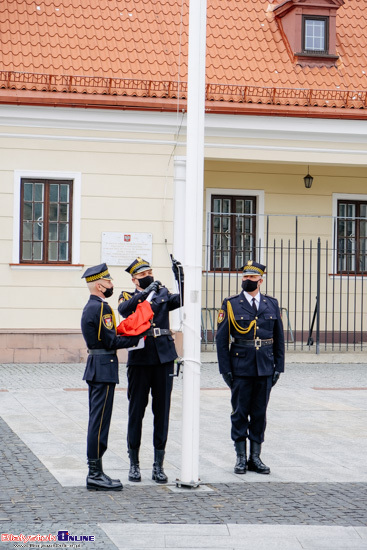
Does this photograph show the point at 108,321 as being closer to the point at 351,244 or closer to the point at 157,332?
the point at 157,332

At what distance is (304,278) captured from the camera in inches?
765

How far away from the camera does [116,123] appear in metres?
16.8

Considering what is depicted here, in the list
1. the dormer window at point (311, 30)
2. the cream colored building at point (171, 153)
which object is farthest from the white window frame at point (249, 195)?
the dormer window at point (311, 30)

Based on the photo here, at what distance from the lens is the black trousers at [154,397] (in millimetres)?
7941

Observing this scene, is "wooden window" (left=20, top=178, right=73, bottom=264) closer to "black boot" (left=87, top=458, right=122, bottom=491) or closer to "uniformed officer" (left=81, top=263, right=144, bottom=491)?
"uniformed officer" (left=81, top=263, right=144, bottom=491)

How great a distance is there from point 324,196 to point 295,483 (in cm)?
1236

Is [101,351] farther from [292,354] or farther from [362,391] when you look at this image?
[292,354]

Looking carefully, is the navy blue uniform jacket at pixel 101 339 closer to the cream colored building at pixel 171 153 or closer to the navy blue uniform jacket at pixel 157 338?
the navy blue uniform jacket at pixel 157 338

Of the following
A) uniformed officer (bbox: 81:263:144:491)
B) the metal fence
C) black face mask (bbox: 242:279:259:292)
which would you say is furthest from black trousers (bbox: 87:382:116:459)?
the metal fence

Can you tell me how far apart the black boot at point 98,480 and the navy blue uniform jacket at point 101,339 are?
2.18 ft

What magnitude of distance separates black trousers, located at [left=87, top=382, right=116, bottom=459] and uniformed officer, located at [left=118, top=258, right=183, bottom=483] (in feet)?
1.18

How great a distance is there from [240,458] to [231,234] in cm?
1097

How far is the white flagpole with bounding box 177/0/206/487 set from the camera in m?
7.68

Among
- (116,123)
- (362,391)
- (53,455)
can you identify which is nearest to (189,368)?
(53,455)
